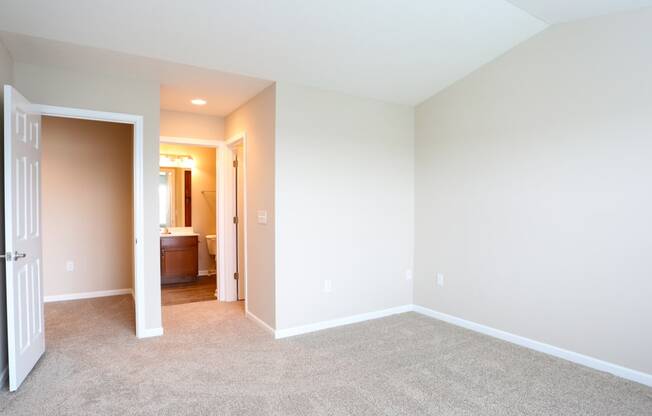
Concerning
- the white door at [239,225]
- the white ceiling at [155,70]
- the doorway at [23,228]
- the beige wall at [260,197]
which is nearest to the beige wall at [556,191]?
the beige wall at [260,197]

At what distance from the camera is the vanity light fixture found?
633 centimetres

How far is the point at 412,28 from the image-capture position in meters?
3.03

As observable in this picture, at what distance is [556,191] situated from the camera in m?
3.15

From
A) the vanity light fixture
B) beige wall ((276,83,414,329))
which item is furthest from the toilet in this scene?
beige wall ((276,83,414,329))

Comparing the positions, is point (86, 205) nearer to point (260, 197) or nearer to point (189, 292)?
point (189, 292)

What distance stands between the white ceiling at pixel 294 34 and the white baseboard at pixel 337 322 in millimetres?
2342

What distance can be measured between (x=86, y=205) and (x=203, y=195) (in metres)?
1.91

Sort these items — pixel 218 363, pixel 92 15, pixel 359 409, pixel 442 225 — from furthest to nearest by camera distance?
pixel 442 225, pixel 218 363, pixel 92 15, pixel 359 409

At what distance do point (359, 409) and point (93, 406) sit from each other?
163 centimetres

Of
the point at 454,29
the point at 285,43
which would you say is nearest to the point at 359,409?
the point at 285,43

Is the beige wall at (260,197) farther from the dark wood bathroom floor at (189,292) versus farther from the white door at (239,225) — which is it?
the dark wood bathroom floor at (189,292)

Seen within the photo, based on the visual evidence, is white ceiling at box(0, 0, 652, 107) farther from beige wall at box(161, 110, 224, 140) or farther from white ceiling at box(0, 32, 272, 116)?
beige wall at box(161, 110, 224, 140)

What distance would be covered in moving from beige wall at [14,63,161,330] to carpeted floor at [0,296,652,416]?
643 millimetres

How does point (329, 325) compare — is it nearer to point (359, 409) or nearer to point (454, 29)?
point (359, 409)
